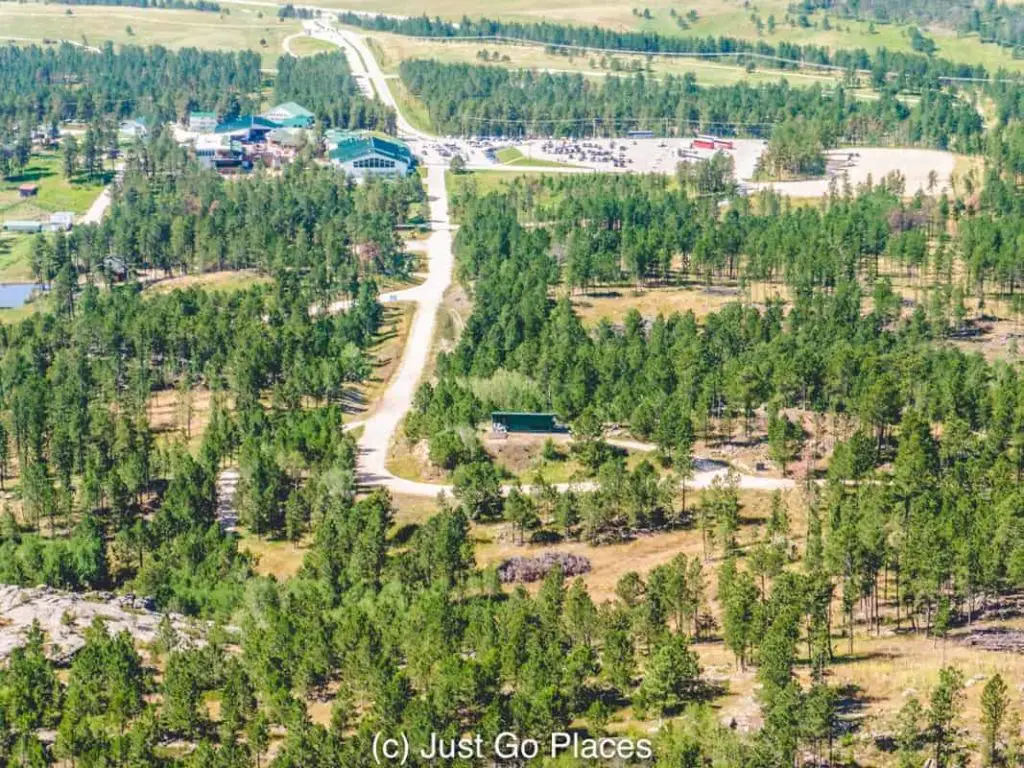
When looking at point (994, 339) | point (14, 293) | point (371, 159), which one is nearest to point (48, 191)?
point (14, 293)

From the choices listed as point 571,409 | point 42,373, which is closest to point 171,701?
point 571,409

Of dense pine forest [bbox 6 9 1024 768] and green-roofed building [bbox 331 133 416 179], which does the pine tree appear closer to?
dense pine forest [bbox 6 9 1024 768]

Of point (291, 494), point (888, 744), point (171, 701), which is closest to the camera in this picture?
point (888, 744)

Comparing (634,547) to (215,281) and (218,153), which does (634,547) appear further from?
(218,153)

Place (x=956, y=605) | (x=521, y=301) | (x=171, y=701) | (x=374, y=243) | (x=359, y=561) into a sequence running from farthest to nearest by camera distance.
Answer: (x=374, y=243) → (x=521, y=301) → (x=359, y=561) → (x=956, y=605) → (x=171, y=701)

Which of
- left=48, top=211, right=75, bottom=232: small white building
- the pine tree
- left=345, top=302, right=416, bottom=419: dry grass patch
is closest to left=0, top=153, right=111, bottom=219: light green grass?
left=48, top=211, right=75, bottom=232: small white building

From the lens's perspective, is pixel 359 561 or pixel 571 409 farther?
pixel 571 409

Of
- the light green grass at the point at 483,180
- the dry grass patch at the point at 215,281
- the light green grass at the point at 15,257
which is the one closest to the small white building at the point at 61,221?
the light green grass at the point at 15,257

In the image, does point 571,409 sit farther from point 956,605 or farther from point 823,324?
point 956,605
